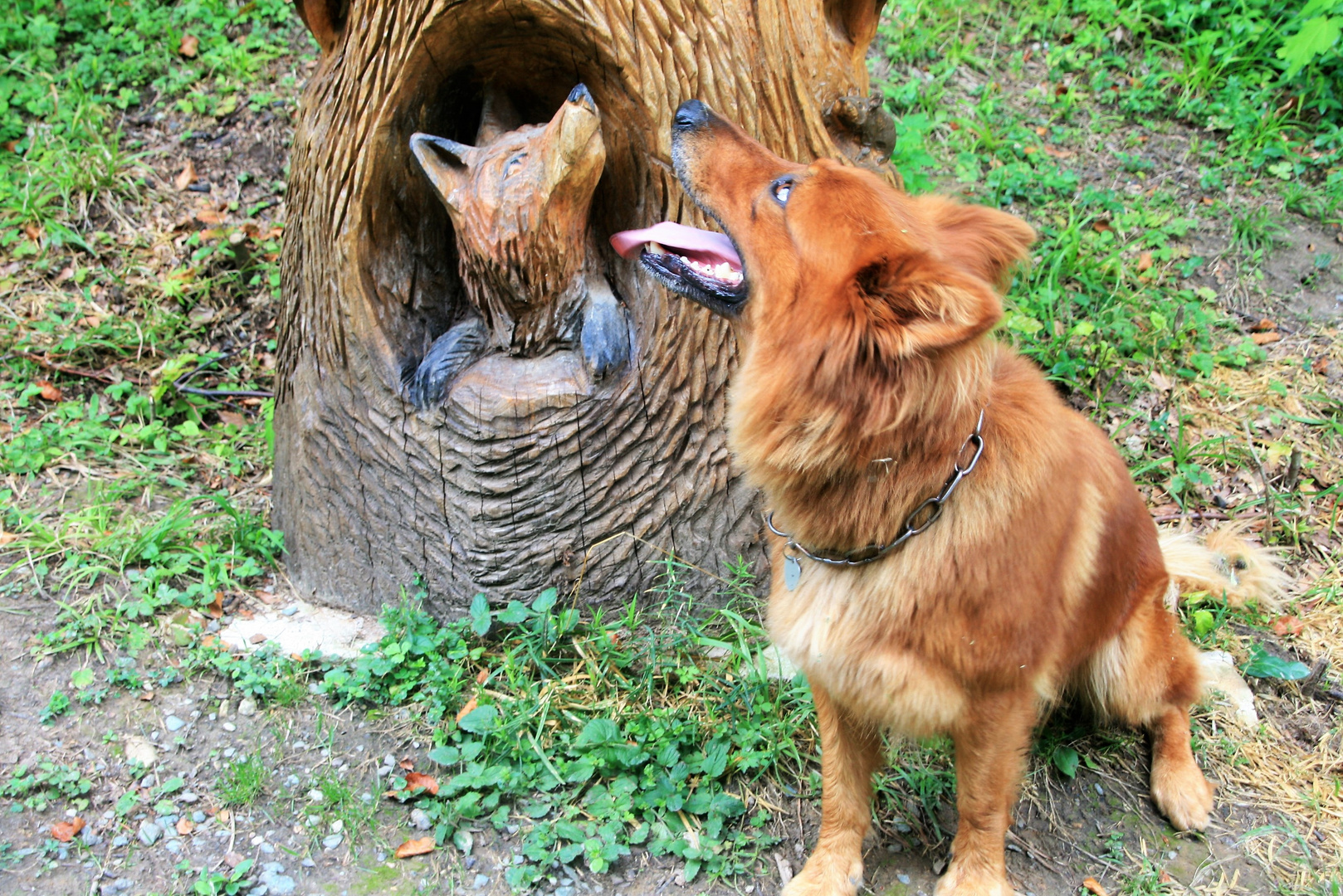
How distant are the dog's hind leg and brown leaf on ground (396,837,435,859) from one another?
7.08 feet

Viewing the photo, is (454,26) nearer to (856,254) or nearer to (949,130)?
(856,254)

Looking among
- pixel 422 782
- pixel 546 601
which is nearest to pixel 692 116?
pixel 546 601

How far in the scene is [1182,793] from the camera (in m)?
2.85

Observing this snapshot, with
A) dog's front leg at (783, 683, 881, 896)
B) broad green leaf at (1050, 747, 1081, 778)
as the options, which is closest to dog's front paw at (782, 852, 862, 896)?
dog's front leg at (783, 683, 881, 896)

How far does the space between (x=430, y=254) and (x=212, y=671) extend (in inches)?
67.8

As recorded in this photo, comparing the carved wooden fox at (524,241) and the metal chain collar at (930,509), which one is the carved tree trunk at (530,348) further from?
the metal chain collar at (930,509)

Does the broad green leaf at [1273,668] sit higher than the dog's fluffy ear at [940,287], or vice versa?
the dog's fluffy ear at [940,287]

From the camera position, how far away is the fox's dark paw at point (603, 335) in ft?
9.82

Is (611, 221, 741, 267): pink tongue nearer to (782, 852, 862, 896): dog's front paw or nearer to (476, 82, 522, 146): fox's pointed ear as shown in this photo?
(476, 82, 522, 146): fox's pointed ear

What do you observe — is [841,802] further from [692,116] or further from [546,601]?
[692,116]

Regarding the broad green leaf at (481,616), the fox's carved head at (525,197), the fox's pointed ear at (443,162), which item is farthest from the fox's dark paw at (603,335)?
the broad green leaf at (481,616)

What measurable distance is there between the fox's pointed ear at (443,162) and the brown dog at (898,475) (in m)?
0.75

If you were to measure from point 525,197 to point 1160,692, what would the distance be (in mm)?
2595

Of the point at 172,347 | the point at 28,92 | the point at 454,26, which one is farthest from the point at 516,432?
the point at 28,92
